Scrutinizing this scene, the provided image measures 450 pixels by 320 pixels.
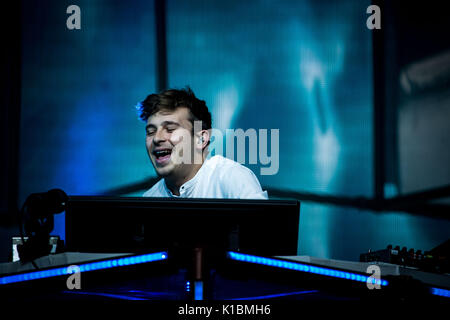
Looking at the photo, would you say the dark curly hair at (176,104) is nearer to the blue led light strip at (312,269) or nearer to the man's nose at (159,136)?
the man's nose at (159,136)

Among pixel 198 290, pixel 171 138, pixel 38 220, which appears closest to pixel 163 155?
pixel 171 138

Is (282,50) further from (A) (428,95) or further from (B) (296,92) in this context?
(A) (428,95)

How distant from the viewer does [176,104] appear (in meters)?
3.48

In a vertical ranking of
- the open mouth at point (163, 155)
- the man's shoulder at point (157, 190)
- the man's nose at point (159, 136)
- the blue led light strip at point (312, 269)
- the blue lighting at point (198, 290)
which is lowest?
the blue lighting at point (198, 290)

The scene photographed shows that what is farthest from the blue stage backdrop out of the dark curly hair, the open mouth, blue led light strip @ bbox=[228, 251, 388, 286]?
blue led light strip @ bbox=[228, 251, 388, 286]

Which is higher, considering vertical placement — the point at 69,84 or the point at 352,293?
the point at 69,84

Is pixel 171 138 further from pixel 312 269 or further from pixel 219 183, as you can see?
pixel 312 269

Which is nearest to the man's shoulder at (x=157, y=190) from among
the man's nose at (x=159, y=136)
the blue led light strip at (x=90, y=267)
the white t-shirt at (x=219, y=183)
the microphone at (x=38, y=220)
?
the white t-shirt at (x=219, y=183)

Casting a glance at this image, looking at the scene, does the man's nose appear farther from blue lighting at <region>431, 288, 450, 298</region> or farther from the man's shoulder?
blue lighting at <region>431, 288, 450, 298</region>

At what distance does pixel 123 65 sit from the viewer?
377 cm

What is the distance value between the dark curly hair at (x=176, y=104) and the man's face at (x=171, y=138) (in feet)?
0.13

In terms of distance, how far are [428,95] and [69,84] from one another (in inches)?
111

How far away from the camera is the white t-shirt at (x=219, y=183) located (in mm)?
3006
